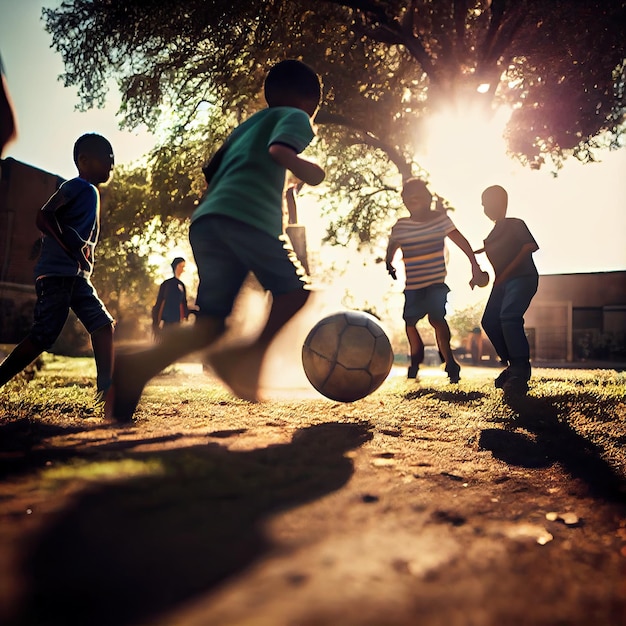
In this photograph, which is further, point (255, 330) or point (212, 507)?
point (255, 330)

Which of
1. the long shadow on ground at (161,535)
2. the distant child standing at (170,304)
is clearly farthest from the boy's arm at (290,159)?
the distant child standing at (170,304)

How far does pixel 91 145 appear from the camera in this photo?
3.96 metres

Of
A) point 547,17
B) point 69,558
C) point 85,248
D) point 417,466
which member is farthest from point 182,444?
point 547,17

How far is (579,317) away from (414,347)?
30.7 metres

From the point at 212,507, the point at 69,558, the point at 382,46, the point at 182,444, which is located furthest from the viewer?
the point at 382,46

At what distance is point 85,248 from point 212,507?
9.12 feet

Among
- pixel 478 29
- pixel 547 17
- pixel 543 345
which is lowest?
pixel 543 345

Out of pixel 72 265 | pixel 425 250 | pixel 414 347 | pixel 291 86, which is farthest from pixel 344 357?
pixel 414 347

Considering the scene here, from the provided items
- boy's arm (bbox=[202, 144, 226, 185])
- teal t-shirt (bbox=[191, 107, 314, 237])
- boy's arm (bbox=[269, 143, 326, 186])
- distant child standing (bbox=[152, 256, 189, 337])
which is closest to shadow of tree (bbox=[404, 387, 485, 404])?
teal t-shirt (bbox=[191, 107, 314, 237])

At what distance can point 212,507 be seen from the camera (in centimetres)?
171

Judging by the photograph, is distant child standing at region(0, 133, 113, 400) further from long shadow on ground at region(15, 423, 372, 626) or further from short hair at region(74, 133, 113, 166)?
long shadow on ground at region(15, 423, 372, 626)

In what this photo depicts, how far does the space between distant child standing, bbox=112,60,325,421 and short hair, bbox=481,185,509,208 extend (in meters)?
3.30

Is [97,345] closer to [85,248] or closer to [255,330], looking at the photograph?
[85,248]

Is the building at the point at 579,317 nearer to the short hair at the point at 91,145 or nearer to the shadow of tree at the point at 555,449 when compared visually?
the shadow of tree at the point at 555,449
